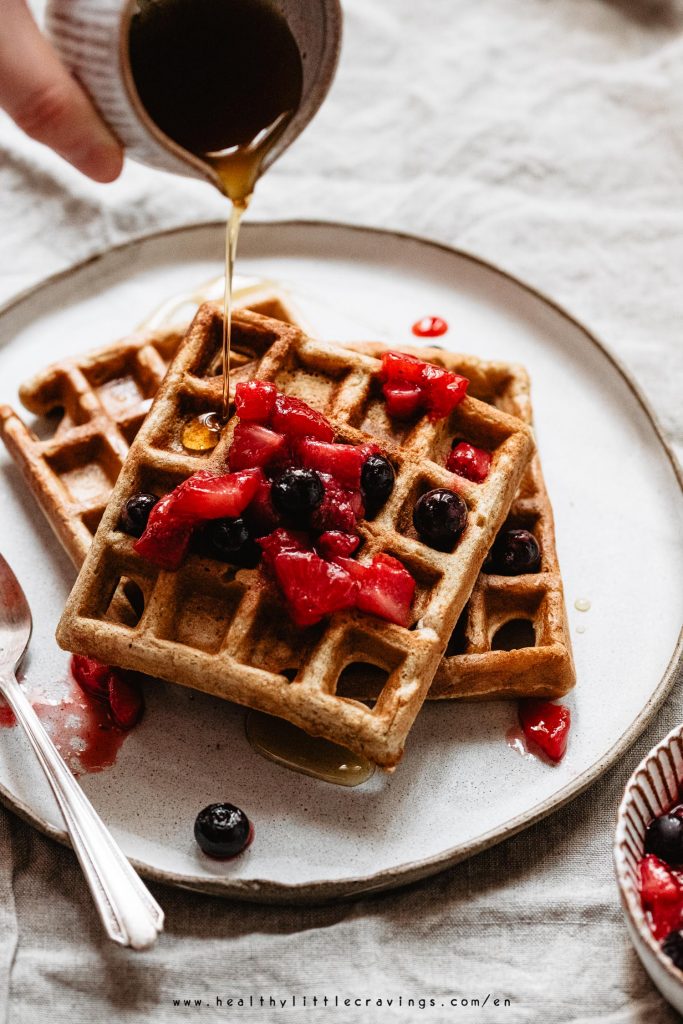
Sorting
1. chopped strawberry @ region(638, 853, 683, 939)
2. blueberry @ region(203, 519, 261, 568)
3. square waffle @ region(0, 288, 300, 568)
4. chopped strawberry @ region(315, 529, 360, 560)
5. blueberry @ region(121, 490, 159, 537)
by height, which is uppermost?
chopped strawberry @ region(315, 529, 360, 560)

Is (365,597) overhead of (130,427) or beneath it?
overhead

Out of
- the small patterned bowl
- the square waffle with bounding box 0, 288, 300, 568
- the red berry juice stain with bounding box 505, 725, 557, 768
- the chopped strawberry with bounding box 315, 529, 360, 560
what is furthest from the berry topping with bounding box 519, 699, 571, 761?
the square waffle with bounding box 0, 288, 300, 568

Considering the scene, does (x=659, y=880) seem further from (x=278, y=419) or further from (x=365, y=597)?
(x=278, y=419)

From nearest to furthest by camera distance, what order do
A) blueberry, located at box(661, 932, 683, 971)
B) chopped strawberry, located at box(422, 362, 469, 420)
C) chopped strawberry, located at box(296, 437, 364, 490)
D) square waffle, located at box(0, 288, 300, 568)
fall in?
blueberry, located at box(661, 932, 683, 971) → chopped strawberry, located at box(296, 437, 364, 490) → chopped strawberry, located at box(422, 362, 469, 420) → square waffle, located at box(0, 288, 300, 568)

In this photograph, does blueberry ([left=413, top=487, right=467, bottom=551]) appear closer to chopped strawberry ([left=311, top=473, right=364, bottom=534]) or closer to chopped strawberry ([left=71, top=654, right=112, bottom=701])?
chopped strawberry ([left=311, top=473, right=364, bottom=534])

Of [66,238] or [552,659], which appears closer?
[552,659]

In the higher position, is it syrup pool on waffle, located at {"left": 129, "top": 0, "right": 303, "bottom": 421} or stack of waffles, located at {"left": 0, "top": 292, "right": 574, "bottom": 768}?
syrup pool on waffle, located at {"left": 129, "top": 0, "right": 303, "bottom": 421}

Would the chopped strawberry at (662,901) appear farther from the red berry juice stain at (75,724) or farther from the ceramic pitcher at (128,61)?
the ceramic pitcher at (128,61)

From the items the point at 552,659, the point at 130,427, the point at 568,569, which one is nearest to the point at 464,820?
the point at 552,659
